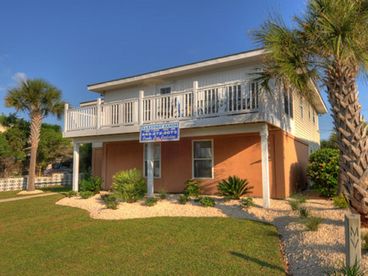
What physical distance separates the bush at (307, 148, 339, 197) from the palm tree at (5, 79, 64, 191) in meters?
16.0

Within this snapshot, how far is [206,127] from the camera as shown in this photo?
1076 centimetres

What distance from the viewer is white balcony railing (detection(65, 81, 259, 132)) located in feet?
32.1

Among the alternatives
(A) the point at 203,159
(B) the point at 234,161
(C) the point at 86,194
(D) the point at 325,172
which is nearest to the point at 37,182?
(C) the point at 86,194

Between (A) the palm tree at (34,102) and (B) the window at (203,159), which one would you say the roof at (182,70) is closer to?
(B) the window at (203,159)

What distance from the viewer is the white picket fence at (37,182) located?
20.2 metres

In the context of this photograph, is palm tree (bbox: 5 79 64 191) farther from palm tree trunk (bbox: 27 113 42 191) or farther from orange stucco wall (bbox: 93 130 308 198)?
orange stucco wall (bbox: 93 130 308 198)

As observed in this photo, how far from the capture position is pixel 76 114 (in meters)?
13.8

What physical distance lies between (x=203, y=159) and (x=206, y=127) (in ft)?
7.97

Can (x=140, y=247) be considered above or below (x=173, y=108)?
below

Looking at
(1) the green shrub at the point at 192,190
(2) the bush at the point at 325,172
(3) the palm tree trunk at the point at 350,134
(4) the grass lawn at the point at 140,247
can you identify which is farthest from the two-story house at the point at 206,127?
(4) the grass lawn at the point at 140,247

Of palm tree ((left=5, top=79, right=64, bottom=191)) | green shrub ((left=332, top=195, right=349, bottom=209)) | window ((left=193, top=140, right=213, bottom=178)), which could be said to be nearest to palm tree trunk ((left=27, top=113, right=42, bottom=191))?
palm tree ((left=5, top=79, right=64, bottom=191))

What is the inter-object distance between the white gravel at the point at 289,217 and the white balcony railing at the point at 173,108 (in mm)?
3290

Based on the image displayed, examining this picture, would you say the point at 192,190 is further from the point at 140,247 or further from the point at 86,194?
the point at 140,247

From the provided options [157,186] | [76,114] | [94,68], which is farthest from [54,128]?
[157,186]
